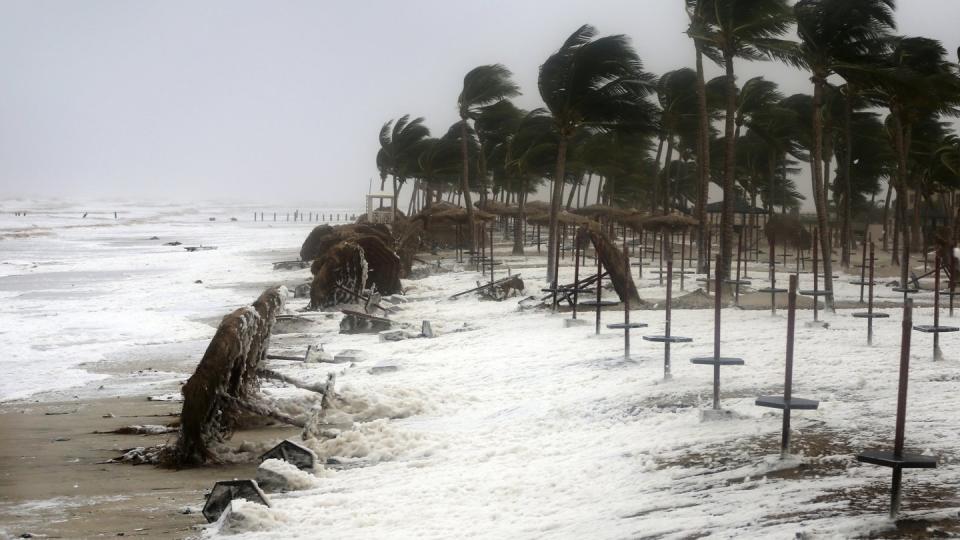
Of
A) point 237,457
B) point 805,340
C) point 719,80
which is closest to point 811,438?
point 237,457

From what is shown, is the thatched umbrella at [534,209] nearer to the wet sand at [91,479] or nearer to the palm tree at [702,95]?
the palm tree at [702,95]

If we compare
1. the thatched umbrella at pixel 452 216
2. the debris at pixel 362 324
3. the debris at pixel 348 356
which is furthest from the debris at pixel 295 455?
the thatched umbrella at pixel 452 216

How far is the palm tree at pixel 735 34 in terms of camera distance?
22891 mm

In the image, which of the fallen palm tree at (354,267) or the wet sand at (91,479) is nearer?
the wet sand at (91,479)

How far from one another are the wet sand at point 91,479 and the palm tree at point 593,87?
15816mm

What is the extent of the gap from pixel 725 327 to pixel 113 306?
14767 mm

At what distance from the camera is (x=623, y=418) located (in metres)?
9.02

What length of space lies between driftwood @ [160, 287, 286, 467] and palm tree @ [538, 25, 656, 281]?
1628cm

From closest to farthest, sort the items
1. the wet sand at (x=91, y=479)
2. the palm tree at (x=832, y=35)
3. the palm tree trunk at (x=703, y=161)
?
the wet sand at (x=91, y=479), the palm tree at (x=832, y=35), the palm tree trunk at (x=703, y=161)

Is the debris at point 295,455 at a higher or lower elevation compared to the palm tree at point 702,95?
lower

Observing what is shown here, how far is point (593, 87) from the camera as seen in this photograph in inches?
1049

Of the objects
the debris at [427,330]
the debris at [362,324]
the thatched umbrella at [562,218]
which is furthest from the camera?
the thatched umbrella at [562,218]

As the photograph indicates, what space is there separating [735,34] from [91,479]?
18693mm

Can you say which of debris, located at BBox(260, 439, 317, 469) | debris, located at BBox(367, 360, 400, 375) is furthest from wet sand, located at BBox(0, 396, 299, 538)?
debris, located at BBox(367, 360, 400, 375)
